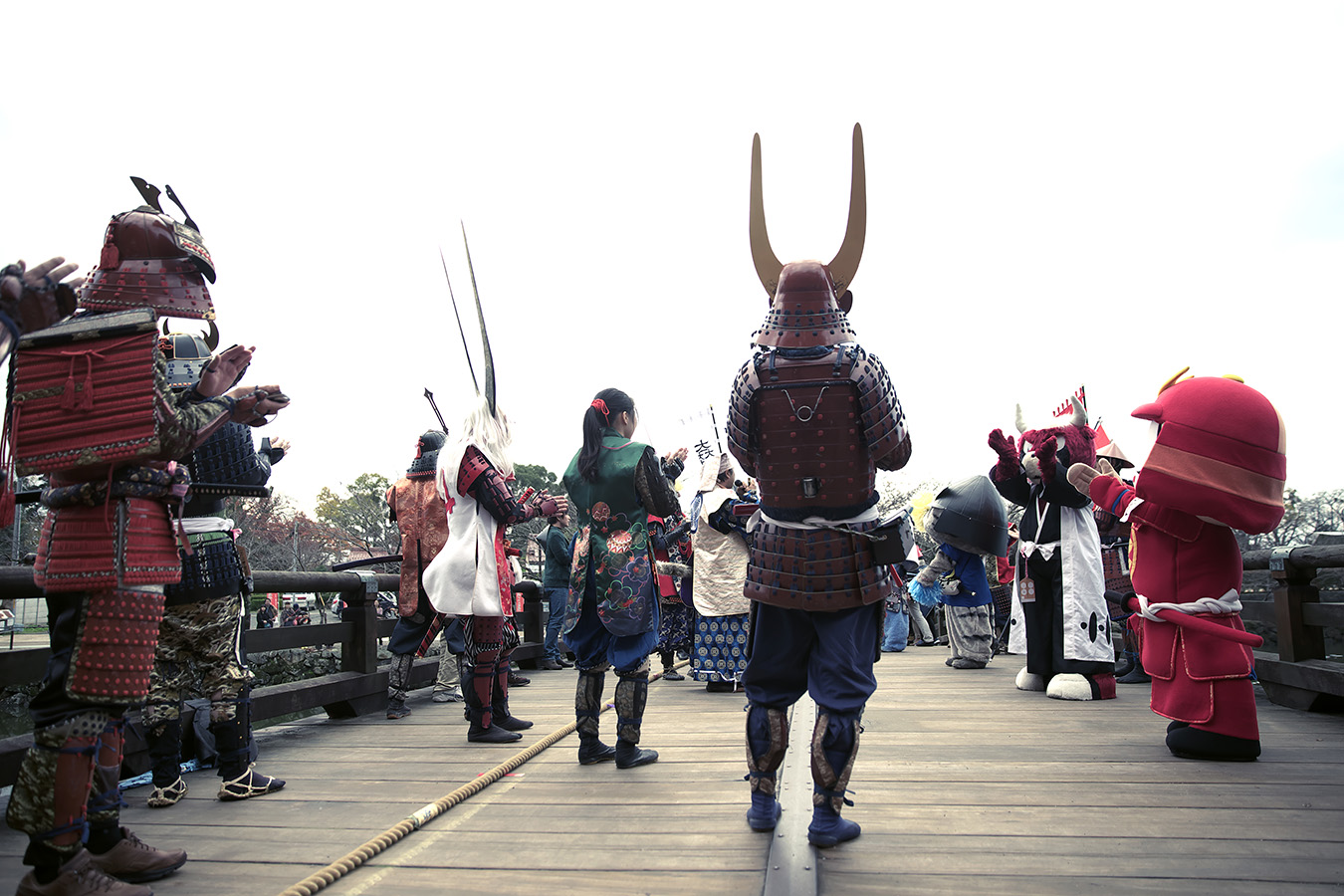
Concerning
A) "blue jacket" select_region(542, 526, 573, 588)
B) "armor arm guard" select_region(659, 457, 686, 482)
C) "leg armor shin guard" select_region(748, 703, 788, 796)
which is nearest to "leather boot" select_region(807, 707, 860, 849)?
"leg armor shin guard" select_region(748, 703, 788, 796)

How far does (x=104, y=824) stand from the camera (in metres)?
2.33

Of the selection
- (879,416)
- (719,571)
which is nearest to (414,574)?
(719,571)

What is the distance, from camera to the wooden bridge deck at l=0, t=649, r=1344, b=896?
2223 mm

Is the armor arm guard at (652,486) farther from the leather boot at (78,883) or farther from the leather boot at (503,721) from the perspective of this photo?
the leather boot at (78,883)

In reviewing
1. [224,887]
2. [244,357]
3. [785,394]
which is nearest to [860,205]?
[785,394]

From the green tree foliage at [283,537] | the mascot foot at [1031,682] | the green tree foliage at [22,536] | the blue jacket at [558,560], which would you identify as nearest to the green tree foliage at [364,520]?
the green tree foliage at [283,537]

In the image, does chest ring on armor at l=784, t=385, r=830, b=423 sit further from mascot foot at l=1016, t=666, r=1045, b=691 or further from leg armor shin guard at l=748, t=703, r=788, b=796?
mascot foot at l=1016, t=666, r=1045, b=691

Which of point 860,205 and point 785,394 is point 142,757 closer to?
point 785,394

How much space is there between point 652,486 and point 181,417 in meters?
1.90

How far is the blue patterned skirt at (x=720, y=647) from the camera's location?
235 inches

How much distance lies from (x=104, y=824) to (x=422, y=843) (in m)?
0.88

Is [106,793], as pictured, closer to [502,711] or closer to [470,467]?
[470,467]

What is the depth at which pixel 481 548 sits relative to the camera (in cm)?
430

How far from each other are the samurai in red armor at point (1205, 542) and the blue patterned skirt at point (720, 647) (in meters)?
2.89
